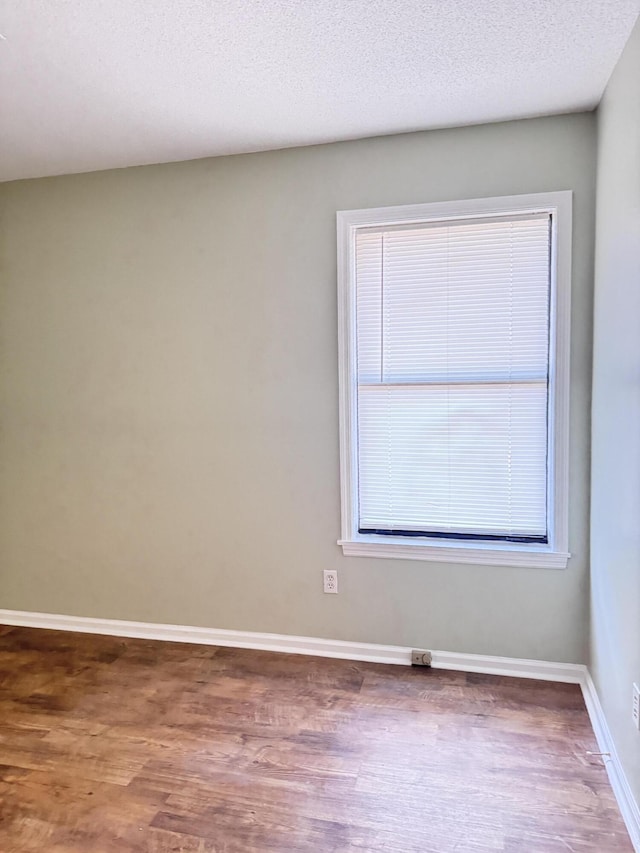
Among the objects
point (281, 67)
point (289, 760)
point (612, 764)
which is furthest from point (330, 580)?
point (281, 67)

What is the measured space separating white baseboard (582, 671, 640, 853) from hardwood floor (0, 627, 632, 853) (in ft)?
0.10

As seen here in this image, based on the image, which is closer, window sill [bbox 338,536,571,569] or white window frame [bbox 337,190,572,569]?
white window frame [bbox 337,190,572,569]

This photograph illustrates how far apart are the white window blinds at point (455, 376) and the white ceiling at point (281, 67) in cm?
52

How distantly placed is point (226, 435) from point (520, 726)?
185 centimetres

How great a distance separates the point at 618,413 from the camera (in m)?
1.92

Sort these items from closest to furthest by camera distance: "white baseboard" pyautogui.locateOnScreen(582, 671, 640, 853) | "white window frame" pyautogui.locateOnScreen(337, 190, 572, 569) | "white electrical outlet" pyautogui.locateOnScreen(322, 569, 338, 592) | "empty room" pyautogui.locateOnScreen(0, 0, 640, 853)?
"white baseboard" pyautogui.locateOnScreen(582, 671, 640, 853) < "empty room" pyautogui.locateOnScreen(0, 0, 640, 853) < "white window frame" pyautogui.locateOnScreen(337, 190, 572, 569) < "white electrical outlet" pyautogui.locateOnScreen(322, 569, 338, 592)

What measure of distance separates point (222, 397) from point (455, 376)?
1.18 metres

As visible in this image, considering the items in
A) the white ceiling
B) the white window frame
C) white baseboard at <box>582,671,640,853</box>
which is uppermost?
the white ceiling

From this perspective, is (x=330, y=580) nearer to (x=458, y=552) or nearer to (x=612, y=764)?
(x=458, y=552)

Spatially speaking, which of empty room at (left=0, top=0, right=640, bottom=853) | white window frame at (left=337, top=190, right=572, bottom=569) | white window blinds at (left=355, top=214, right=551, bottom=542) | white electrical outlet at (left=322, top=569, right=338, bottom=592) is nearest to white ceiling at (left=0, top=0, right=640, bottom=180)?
empty room at (left=0, top=0, right=640, bottom=853)

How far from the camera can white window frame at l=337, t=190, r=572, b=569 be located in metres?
2.40

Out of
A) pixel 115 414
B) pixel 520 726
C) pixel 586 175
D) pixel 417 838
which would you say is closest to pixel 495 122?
pixel 586 175

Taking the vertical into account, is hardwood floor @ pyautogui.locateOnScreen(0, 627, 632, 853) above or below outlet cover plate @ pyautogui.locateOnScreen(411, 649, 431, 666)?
below

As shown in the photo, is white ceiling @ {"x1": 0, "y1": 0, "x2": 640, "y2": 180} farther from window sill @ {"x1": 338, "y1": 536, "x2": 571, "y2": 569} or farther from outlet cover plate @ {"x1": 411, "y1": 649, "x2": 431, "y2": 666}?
outlet cover plate @ {"x1": 411, "y1": 649, "x2": 431, "y2": 666}
